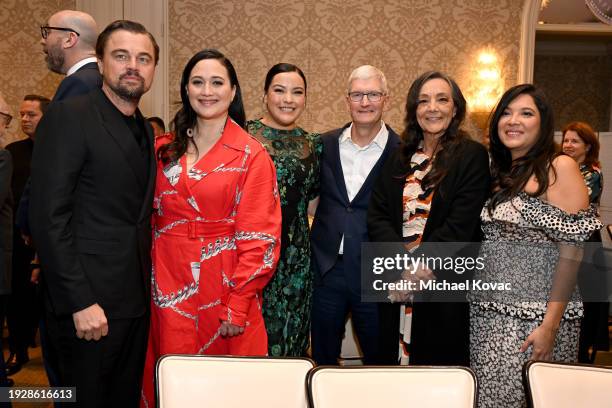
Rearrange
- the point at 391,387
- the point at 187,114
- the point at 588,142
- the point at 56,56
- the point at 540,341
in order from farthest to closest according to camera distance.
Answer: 1. the point at 588,142
2. the point at 56,56
3. the point at 187,114
4. the point at 540,341
5. the point at 391,387

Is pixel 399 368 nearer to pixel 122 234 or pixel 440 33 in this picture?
pixel 122 234

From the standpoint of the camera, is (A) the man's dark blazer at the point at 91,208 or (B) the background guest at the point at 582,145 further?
(B) the background guest at the point at 582,145

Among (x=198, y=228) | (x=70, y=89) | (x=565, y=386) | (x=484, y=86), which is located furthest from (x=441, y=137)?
(x=484, y=86)

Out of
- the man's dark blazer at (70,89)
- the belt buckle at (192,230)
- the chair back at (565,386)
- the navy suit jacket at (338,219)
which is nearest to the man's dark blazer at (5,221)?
the man's dark blazer at (70,89)

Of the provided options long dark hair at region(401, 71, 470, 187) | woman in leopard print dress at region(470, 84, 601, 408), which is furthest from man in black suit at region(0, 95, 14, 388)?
woman in leopard print dress at region(470, 84, 601, 408)

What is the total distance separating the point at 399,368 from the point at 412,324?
3.10 ft

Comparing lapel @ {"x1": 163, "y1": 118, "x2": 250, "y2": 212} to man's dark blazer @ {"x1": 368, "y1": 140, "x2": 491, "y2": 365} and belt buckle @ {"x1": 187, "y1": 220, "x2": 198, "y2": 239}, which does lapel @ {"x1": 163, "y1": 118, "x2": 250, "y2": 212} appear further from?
man's dark blazer @ {"x1": 368, "y1": 140, "x2": 491, "y2": 365}

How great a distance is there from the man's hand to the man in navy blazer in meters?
1.06

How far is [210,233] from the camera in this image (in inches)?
85.1

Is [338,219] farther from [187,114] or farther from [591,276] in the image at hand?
[591,276]

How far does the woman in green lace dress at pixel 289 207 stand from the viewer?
102 inches

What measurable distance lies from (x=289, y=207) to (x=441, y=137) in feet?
2.36

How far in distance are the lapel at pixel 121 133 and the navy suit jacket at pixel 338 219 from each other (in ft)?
3.04

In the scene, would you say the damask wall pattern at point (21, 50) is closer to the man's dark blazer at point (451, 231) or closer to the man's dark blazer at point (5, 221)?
the man's dark blazer at point (5, 221)
